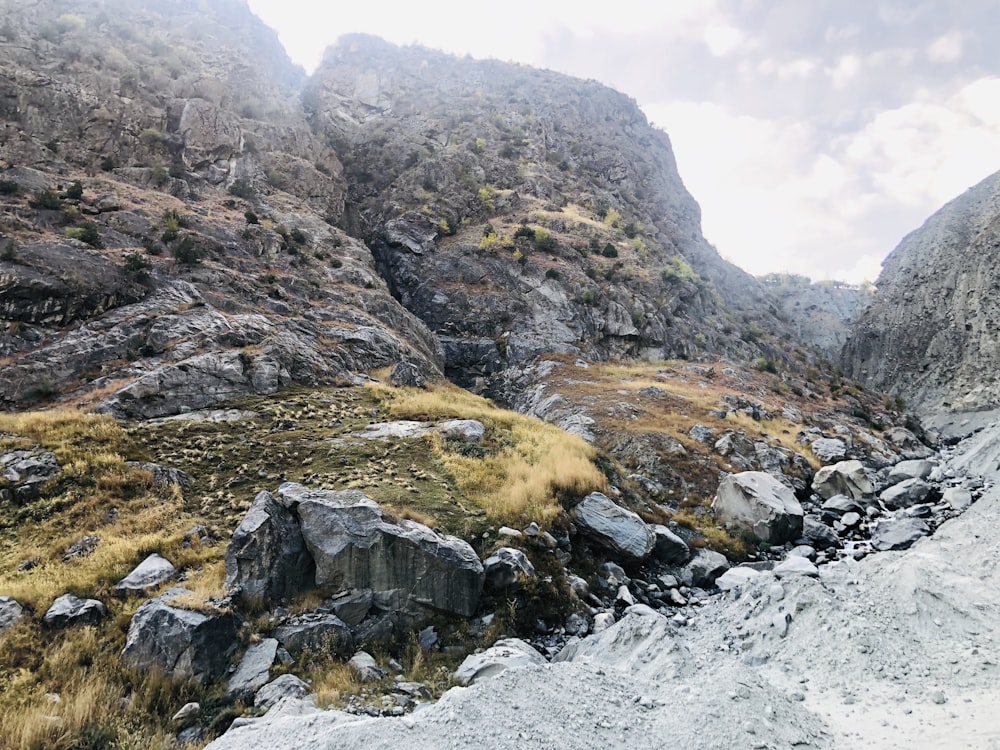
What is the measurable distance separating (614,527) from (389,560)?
5720 millimetres

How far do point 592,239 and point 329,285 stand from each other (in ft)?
100.0

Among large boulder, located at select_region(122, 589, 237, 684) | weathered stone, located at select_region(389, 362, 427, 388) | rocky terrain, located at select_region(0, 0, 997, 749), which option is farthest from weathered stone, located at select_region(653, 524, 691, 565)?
weathered stone, located at select_region(389, 362, 427, 388)

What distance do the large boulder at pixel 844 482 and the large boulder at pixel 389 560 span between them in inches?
633

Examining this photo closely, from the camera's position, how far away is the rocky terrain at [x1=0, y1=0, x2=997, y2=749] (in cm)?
662

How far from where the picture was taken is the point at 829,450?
24625 millimetres

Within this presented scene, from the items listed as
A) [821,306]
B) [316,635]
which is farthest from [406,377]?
[821,306]

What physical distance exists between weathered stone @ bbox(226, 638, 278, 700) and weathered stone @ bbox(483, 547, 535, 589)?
3.88m

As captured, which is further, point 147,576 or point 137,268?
point 137,268

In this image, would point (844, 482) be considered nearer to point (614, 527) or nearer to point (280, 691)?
point (614, 527)

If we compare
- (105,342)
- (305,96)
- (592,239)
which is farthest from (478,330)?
(305,96)

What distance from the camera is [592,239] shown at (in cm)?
5359

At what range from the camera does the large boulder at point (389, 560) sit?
29.9ft

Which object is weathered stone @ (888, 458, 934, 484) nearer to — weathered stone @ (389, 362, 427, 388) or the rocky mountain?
weathered stone @ (389, 362, 427, 388)

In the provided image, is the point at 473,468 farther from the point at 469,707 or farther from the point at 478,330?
the point at 478,330
